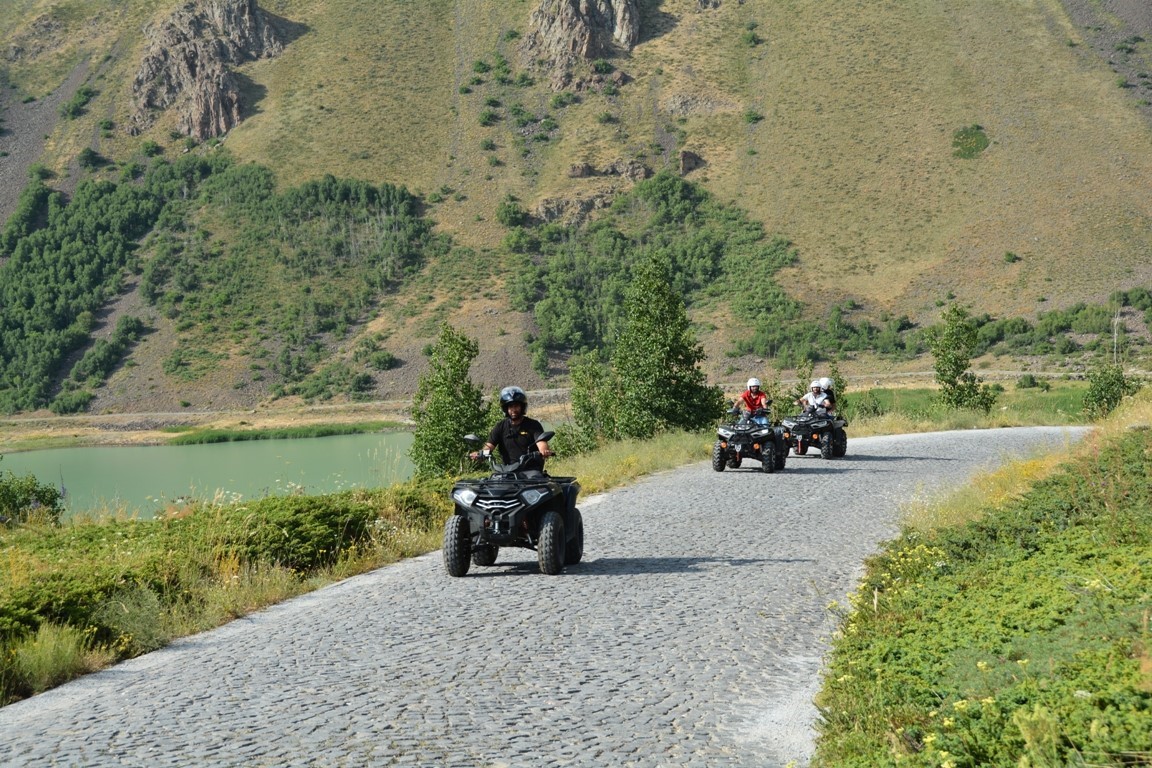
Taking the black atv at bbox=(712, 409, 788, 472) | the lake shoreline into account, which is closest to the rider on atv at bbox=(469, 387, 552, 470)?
the black atv at bbox=(712, 409, 788, 472)

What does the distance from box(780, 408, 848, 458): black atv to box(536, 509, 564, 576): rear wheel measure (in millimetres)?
14850

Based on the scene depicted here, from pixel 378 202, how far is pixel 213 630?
380 ft

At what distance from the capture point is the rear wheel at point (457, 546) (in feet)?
37.0

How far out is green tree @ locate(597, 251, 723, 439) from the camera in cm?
3281

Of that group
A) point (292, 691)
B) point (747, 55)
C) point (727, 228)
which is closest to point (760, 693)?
point (292, 691)

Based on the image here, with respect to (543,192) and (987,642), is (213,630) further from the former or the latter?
(543,192)

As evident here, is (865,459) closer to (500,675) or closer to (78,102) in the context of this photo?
(500,675)

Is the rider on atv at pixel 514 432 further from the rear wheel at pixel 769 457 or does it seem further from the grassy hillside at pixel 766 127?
the grassy hillside at pixel 766 127

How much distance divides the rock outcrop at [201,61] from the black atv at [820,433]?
4954 inches

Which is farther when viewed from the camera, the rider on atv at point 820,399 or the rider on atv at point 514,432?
the rider on atv at point 820,399

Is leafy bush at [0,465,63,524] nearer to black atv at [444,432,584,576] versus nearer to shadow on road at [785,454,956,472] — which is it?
black atv at [444,432,584,576]

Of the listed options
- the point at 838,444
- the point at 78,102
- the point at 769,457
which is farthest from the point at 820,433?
the point at 78,102

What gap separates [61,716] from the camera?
6918mm

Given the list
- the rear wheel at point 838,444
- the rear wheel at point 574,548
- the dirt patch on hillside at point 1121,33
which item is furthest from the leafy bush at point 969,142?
the rear wheel at point 574,548
